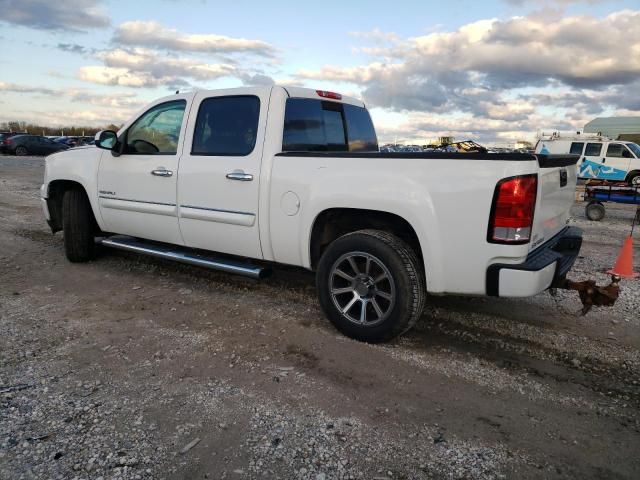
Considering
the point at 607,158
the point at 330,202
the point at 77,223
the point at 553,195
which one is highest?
the point at 607,158

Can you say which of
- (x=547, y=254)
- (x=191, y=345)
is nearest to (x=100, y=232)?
(x=191, y=345)

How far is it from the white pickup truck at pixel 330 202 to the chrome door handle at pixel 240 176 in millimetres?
26

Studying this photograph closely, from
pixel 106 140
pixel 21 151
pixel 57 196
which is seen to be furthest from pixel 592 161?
pixel 21 151

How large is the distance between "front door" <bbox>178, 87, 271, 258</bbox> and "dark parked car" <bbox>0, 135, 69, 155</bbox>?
31.9 meters

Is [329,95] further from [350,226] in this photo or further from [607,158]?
[607,158]

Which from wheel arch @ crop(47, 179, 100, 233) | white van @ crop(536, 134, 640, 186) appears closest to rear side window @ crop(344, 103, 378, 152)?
wheel arch @ crop(47, 179, 100, 233)

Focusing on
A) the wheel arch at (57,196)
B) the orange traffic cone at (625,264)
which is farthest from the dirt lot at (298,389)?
the wheel arch at (57,196)

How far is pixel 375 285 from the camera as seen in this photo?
143 inches

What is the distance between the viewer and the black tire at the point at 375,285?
3406 millimetres

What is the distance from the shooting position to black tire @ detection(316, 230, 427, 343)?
3.41 m

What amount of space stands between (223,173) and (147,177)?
1119 mm

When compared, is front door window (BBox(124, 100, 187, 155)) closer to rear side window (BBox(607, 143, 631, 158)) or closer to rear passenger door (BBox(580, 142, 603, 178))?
rear passenger door (BBox(580, 142, 603, 178))

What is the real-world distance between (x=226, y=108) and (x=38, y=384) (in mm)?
2696

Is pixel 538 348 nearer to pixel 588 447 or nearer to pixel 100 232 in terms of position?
pixel 588 447
